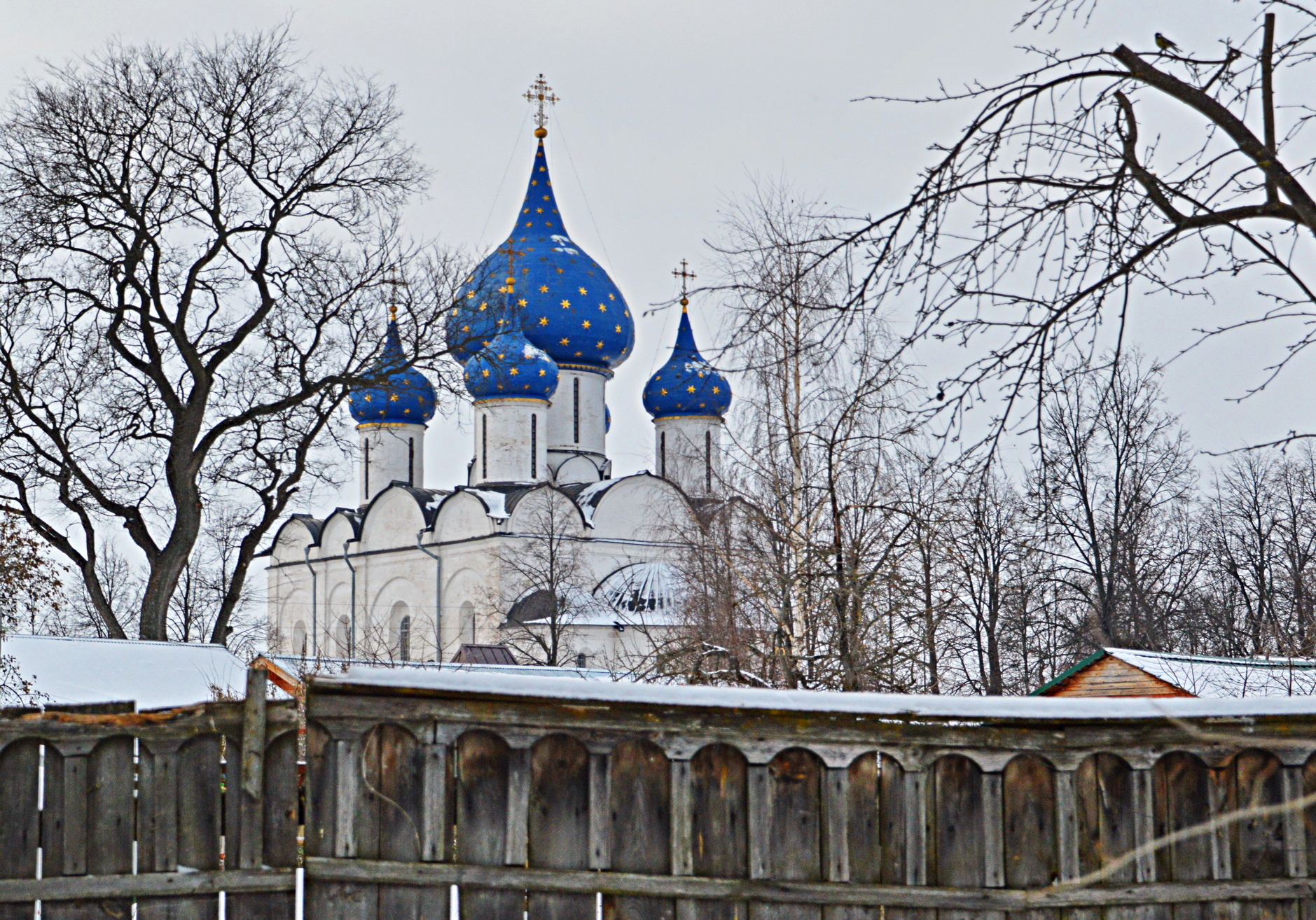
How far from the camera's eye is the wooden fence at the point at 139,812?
415cm

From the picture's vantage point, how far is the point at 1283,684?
46.4 ft

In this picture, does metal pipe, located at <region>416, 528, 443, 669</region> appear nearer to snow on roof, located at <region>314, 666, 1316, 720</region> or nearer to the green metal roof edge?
the green metal roof edge

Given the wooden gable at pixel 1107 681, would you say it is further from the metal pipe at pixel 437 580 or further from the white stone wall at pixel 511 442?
the metal pipe at pixel 437 580

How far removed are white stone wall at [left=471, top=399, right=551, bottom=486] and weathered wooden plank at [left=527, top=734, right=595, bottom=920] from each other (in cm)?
3454

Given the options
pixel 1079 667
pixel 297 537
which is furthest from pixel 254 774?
pixel 297 537

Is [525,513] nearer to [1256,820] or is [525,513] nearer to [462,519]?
[462,519]

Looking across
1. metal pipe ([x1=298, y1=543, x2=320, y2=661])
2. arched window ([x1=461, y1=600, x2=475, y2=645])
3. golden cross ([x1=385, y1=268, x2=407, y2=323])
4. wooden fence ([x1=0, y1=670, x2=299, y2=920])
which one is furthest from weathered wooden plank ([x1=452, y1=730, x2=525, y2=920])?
metal pipe ([x1=298, y1=543, x2=320, y2=661])

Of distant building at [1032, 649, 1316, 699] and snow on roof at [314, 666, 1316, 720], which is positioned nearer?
snow on roof at [314, 666, 1316, 720]

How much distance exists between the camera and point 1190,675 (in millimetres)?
14109

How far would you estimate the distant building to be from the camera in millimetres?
13914

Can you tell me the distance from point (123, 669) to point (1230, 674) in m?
10.6

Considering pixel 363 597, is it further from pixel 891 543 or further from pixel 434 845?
pixel 434 845

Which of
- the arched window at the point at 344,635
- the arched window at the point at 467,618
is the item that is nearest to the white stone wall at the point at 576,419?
the arched window at the point at 467,618

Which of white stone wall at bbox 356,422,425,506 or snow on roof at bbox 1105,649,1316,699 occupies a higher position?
white stone wall at bbox 356,422,425,506
